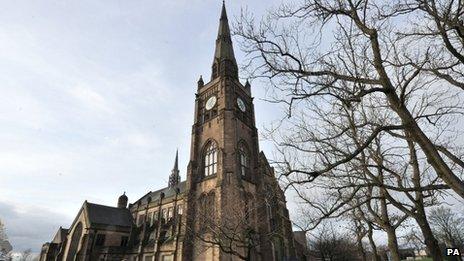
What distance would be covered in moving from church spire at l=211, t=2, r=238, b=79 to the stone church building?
138 millimetres

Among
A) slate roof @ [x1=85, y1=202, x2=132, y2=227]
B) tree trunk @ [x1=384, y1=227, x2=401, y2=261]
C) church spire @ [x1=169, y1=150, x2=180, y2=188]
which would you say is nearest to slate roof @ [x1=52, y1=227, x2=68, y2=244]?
slate roof @ [x1=85, y1=202, x2=132, y2=227]

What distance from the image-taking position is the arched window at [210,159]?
31.3 metres

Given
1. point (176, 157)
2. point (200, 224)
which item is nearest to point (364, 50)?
point (200, 224)

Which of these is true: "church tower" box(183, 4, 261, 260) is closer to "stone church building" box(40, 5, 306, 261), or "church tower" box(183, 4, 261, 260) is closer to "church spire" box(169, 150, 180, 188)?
"stone church building" box(40, 5, 306, 261)

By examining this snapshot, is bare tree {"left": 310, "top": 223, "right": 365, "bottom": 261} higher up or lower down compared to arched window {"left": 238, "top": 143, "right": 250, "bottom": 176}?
lower down

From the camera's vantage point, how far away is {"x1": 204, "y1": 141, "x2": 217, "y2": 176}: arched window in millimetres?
31267

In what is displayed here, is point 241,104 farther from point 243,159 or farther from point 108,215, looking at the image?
point 108,215

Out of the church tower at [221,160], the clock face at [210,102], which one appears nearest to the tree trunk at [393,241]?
the church tower at [221,160]

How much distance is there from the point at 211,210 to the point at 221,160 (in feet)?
A: 16.4

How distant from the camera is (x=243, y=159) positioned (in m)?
32.7

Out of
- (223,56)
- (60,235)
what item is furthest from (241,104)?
(60,235)

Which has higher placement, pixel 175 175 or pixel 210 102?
pixel 175 175

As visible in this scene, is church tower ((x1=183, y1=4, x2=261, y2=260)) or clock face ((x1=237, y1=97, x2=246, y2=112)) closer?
church tower ((x1=183, y1=4, x2=261, y2=260))

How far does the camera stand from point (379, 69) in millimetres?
6539
